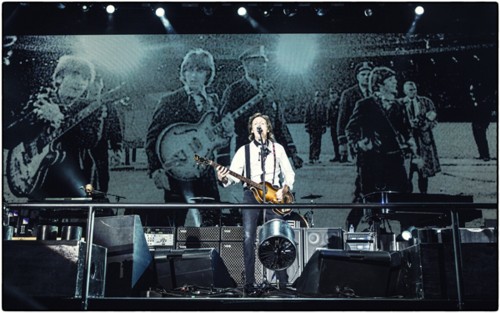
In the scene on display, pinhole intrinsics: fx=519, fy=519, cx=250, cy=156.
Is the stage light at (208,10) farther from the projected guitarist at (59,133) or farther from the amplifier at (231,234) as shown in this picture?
the amplifier at (231,234)

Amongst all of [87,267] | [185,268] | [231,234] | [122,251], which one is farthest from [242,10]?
[87,267]

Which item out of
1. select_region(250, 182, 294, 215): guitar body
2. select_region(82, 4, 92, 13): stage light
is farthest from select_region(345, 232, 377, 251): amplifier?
select_region(82, 4, 92, 13): stage light

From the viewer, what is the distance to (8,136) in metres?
9.45

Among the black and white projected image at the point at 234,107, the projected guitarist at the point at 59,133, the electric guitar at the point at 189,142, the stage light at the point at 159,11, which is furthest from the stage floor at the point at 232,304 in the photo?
the stage light at the point at 159,11

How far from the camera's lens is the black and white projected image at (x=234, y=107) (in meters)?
9.22

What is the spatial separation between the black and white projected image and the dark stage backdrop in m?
0.02

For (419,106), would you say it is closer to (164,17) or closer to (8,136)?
(164,17)

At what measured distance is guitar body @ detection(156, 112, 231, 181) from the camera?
933 centimetres

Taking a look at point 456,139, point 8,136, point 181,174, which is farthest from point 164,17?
point 456,139

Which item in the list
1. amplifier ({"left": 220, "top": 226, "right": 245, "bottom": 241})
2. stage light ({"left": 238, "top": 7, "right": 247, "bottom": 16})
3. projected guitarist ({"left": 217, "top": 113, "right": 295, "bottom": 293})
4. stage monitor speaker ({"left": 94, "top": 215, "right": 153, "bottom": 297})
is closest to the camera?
stage monitor speaker ({"left": 94, "top": 215, "right": 153, "bottom": 297})

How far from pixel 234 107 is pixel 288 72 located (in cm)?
117

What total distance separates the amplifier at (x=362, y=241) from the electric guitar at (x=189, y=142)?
2.97 m

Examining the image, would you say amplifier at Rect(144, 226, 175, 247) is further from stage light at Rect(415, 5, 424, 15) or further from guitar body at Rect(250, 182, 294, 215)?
stage light at Rect(415, 5, 424, 15)

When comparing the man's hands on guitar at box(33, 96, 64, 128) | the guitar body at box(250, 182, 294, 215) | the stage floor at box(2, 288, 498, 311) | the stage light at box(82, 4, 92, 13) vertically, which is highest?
the stage light at box(82, 4, 92, 13)
